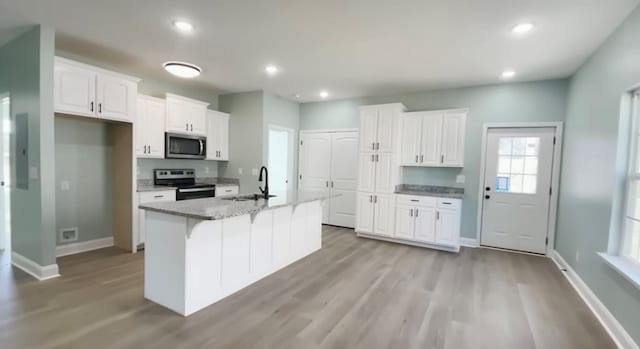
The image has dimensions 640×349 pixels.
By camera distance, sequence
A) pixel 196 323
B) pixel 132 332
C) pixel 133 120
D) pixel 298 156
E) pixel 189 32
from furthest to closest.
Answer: pixel 298 156
pixel 133 120
pixel 189 32
pixel 196 323
pixel 132 332

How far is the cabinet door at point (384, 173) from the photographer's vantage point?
491 cm

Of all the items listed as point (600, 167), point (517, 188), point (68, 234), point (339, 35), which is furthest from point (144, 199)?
point (517, 188)

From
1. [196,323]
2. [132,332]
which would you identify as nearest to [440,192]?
[196,323]

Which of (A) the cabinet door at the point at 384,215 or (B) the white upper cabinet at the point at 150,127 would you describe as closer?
(B) the white upper cabinet at the point at 150,127

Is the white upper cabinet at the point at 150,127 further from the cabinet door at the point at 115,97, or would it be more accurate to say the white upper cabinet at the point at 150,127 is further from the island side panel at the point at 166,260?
the island side panel at the point at 166,260

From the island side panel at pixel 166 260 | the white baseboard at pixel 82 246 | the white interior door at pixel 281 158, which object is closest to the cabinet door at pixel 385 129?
the white interior door at pixel 281 158

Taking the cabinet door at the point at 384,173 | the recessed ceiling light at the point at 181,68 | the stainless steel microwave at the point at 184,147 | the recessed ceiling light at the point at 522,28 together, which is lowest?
the cabinet door at the point at 384,173

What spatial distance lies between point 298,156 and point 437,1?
14.5ft

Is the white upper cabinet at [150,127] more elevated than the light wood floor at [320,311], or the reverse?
the white upper cabinet at [150,127]

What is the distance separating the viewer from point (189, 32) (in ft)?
9.82

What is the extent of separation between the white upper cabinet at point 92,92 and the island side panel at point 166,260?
1.82 meters

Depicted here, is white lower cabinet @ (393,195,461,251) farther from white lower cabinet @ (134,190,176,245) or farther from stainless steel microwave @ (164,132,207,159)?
white lower cabinet @ (134,190,176,245)

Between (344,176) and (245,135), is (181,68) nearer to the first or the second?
(245,135)

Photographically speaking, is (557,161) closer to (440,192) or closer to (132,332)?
(440,192)
